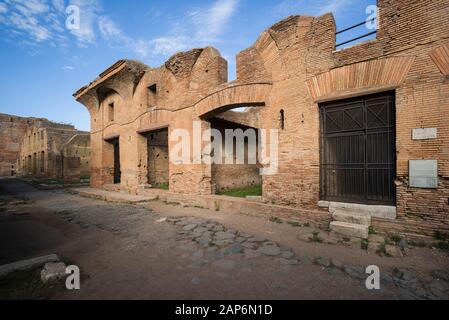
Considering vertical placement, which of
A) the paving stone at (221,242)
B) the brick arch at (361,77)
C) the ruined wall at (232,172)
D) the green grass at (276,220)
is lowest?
the paving stone at (221,242)

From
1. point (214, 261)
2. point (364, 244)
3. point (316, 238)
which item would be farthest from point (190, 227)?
point (364, 244)

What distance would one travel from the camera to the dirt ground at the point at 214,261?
2717mm

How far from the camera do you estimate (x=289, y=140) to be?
5.98 metres

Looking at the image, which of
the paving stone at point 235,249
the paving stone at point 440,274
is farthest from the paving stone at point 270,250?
the paving stone at point 440,274

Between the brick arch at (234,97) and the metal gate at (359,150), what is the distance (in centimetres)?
173

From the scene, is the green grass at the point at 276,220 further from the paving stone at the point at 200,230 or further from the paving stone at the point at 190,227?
the paving stone at the point at 190,227

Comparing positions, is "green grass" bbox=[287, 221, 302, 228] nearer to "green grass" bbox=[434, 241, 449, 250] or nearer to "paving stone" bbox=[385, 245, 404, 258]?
"paving stone" bbox=[385, 245, 404, 258]

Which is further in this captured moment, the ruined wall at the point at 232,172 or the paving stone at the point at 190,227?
the ruined wall at the point at 232,172

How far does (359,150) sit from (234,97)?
374 cm

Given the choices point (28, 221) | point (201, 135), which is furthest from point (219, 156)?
point (28, 221)

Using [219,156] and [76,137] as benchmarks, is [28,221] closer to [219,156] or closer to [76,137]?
[219,156]

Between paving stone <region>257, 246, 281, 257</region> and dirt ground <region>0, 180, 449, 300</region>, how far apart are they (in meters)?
0.02

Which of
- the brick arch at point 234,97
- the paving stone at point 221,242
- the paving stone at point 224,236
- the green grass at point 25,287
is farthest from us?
the brick arch at point 234,97

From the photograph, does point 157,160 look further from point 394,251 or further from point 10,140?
point 10,140
